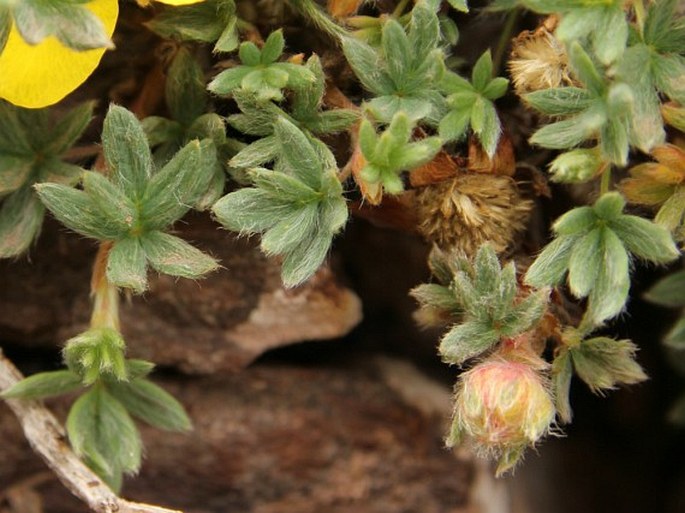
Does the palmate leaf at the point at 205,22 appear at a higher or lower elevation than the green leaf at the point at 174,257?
higher

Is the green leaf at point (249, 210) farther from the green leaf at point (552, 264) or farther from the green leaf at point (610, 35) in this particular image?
the green leaf at point (610, 35)

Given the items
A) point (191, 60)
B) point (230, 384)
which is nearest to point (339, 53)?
point (191, 60)

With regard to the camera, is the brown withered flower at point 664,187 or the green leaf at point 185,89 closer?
the brown withered flower at point 664,187

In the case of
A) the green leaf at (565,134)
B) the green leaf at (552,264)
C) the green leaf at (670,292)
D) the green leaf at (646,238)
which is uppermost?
the green leaf at (565,134)

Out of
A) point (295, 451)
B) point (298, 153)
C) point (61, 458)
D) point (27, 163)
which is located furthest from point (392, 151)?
point (295, 451)

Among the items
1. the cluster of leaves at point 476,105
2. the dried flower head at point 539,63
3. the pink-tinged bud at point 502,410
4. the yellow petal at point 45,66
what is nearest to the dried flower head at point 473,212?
the cluster of leaves at point 476,105

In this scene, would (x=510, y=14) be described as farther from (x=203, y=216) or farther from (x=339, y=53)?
(x=203, y=216)

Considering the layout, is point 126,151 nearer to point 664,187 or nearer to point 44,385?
point 44,385
